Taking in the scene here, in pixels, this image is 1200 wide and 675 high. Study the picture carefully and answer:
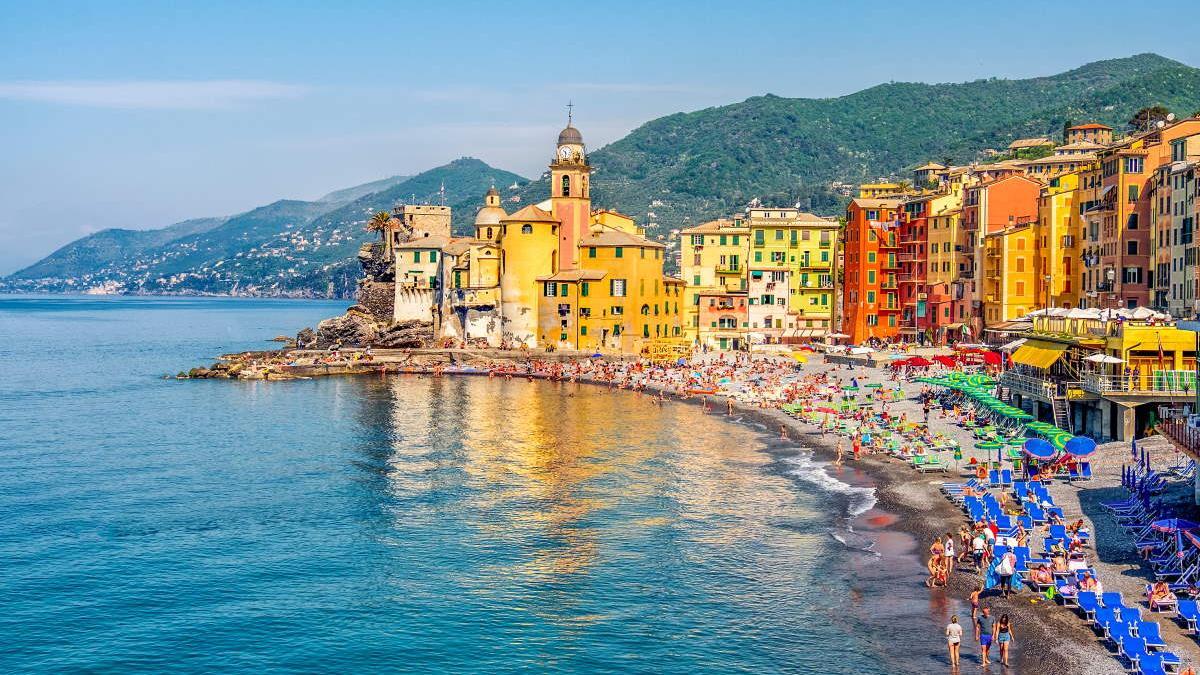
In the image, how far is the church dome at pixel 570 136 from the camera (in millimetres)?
117250

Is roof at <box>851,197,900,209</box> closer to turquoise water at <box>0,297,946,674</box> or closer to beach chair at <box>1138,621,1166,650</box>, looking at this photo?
turquoise water at <box>0,297,946,674</box>

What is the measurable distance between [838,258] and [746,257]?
33.8 ft

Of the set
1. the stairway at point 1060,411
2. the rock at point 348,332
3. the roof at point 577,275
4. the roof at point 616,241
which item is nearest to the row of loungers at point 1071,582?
the stairway at point 1060,411

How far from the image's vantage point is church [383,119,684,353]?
113 meters

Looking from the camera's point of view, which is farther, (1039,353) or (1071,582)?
(1039,353)

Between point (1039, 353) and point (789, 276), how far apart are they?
204 ft

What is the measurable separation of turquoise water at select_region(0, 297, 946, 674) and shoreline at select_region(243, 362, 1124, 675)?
1.00 m

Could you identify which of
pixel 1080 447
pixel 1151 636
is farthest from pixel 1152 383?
pixel 1151 636

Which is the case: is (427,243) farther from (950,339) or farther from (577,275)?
(950,339)

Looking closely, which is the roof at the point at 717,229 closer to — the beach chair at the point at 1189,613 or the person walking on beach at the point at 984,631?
the person walking on beach at the point at 984,631

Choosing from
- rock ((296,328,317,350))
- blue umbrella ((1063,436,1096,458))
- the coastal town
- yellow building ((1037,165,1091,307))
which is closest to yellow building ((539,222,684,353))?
the coastal town

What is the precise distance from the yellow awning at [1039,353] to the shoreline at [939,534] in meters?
9.47

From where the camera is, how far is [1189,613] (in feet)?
98.5

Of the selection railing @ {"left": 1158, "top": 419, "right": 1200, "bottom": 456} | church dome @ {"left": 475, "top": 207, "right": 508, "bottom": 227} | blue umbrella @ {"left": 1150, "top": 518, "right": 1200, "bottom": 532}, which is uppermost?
church dome @ {"left": 475, "top": 207, "right": 508, "bottom": 227}
